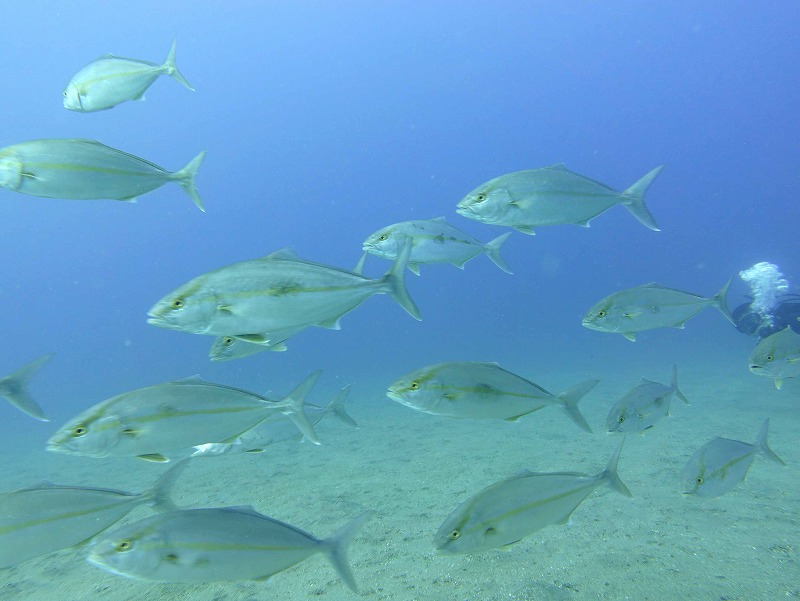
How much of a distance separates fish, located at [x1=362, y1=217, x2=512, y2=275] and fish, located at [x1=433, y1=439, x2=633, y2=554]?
6.62ft

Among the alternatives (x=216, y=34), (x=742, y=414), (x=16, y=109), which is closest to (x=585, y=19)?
(x=216, y=34)

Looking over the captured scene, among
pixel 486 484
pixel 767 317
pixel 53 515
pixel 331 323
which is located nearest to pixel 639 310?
pixel 331 323

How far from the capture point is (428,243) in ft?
14.0

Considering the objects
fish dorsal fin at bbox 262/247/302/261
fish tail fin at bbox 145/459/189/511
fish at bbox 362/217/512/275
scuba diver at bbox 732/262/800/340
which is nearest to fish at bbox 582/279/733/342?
fish at bbox 362/217/512/275

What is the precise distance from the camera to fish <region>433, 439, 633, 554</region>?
97.7 inches

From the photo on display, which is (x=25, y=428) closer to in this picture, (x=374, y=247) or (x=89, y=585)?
(x=89, y=585)

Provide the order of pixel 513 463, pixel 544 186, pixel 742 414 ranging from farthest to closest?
pixel 742 414 < pixel 513 463 < pixel 544 186

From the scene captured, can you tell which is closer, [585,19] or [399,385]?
[399,385]

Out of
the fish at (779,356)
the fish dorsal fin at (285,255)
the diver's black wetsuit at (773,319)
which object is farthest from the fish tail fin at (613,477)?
the diver's black wetsuit at (773,319)

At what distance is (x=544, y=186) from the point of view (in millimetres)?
3676

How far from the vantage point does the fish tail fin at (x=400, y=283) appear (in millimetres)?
2781

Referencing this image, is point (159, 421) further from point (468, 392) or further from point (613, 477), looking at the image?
point (613, 477)

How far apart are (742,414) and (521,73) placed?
89464 millimetres

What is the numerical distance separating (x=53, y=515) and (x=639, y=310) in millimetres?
4201
